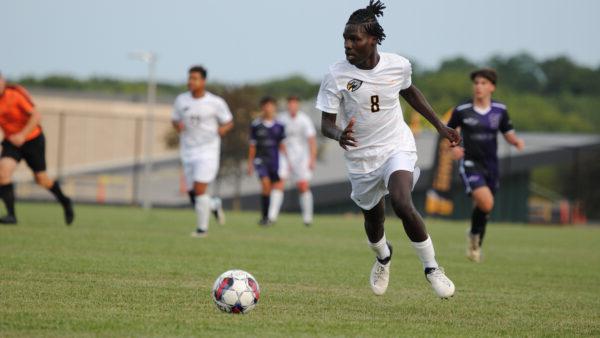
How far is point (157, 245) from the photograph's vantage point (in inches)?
506

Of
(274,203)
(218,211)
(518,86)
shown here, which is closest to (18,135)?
(218,211)

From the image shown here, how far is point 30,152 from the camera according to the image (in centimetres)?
1464

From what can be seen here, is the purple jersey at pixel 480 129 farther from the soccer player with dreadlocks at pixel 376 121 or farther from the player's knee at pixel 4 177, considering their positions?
the player's knee at pixel 4 177

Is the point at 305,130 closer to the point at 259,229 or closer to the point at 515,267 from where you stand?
the point at 259,229

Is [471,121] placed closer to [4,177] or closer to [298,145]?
[4,177]

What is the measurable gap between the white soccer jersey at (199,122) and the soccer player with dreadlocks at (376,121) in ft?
23.6

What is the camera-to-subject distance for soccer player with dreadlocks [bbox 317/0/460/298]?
7672 mm

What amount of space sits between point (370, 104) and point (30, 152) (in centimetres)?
819

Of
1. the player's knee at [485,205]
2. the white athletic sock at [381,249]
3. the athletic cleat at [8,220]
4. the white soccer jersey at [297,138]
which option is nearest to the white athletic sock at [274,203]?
the white soccer jersey at [297,138]

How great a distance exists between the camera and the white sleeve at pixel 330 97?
7.80m

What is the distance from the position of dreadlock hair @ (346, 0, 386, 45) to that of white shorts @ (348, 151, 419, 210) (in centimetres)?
96

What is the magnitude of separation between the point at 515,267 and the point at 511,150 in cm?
2936

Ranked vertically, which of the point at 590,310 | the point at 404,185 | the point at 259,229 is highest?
the point at 404,185

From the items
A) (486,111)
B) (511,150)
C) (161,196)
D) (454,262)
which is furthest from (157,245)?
(161,196)
